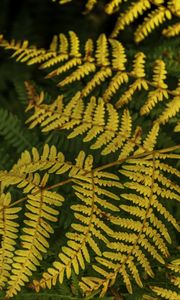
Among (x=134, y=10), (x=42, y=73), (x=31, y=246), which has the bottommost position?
(x=31, y=246)

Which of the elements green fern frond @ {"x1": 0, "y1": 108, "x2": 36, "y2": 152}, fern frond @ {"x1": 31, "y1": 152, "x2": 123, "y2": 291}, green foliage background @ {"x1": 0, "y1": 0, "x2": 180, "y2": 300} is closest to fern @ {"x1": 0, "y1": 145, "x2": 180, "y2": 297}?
fern frond @ {"x1": 31, "y1": 152, "x2": 123, "y2": 291}

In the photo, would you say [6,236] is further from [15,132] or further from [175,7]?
[175,7]

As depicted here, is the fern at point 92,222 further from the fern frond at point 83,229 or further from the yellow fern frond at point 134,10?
the yellow fern frond at point 134,10

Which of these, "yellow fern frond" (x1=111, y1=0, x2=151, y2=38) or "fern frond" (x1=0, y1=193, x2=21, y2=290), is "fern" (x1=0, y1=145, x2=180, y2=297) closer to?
"fern frond" (x1=0, y1=193, x2=21, y2=290)

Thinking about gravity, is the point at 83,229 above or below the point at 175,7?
below

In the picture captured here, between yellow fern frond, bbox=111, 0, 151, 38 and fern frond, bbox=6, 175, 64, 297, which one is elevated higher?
yellow fern frond, bbox=111, 0, 151, 38

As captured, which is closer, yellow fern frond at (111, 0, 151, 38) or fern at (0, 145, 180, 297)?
fern at (0, 145, 180, 297)

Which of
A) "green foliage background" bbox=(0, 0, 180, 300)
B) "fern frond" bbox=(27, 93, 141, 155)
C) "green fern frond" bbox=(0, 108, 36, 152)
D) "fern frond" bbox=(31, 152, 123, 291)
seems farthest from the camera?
"green fern frond" bbox=(0, 108, 36, 152)

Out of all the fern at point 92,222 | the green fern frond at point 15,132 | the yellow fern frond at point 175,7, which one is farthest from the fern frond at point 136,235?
the green fern frond at point 15,132

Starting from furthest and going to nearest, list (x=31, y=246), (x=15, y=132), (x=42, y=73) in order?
1. (x=42, y=73)
2. (x=15, y=132)
3. (x=31, y=246)

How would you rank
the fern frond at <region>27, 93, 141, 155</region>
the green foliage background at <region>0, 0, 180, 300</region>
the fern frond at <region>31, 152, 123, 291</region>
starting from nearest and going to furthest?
the fern frond at <region>31, 152, 123, 291</region>
the fern frond at <region>27, 93, 141, 155</region>
the green foliage background at <region>0, 0, 180, 300</region>

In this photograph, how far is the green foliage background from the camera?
7.03 ft

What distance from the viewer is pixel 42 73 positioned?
11.5 feet

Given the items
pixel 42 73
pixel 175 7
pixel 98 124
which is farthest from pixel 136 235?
pixel 42 73
